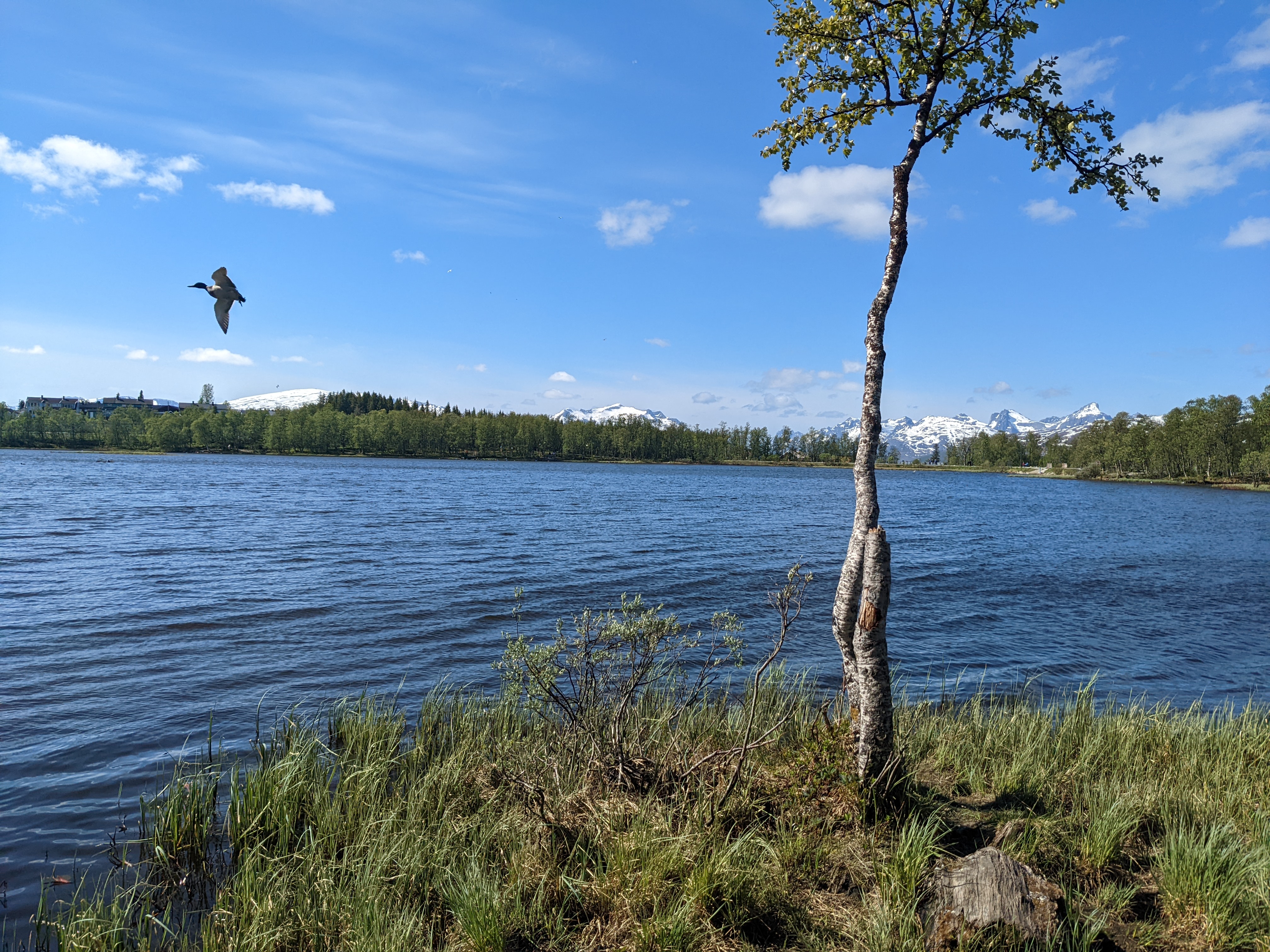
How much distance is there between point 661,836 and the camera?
19.9ft

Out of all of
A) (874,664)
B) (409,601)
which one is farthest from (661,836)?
(409,601)

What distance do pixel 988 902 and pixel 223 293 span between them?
35.7 ft

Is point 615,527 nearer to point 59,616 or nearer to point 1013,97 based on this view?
point 59,616

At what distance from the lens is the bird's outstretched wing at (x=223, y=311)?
8297 millimetres

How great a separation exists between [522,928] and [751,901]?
1.90 meters

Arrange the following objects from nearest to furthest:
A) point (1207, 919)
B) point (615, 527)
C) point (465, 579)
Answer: point (1207, 919) < point (465, 579) < point (615, 527)

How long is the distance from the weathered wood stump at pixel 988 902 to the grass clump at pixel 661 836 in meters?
0.13

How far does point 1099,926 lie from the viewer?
4.86 m

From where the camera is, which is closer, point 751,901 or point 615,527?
point 751,901

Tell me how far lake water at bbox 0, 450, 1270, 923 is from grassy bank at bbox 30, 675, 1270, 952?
1942 mm

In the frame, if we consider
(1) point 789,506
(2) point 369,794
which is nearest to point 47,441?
(1) point 789,506

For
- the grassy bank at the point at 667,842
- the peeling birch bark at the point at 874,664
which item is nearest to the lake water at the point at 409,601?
the grassy bank at the point at 667,842

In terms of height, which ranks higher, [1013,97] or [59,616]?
[1013,97]

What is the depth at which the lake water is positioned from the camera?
11.3 meters
